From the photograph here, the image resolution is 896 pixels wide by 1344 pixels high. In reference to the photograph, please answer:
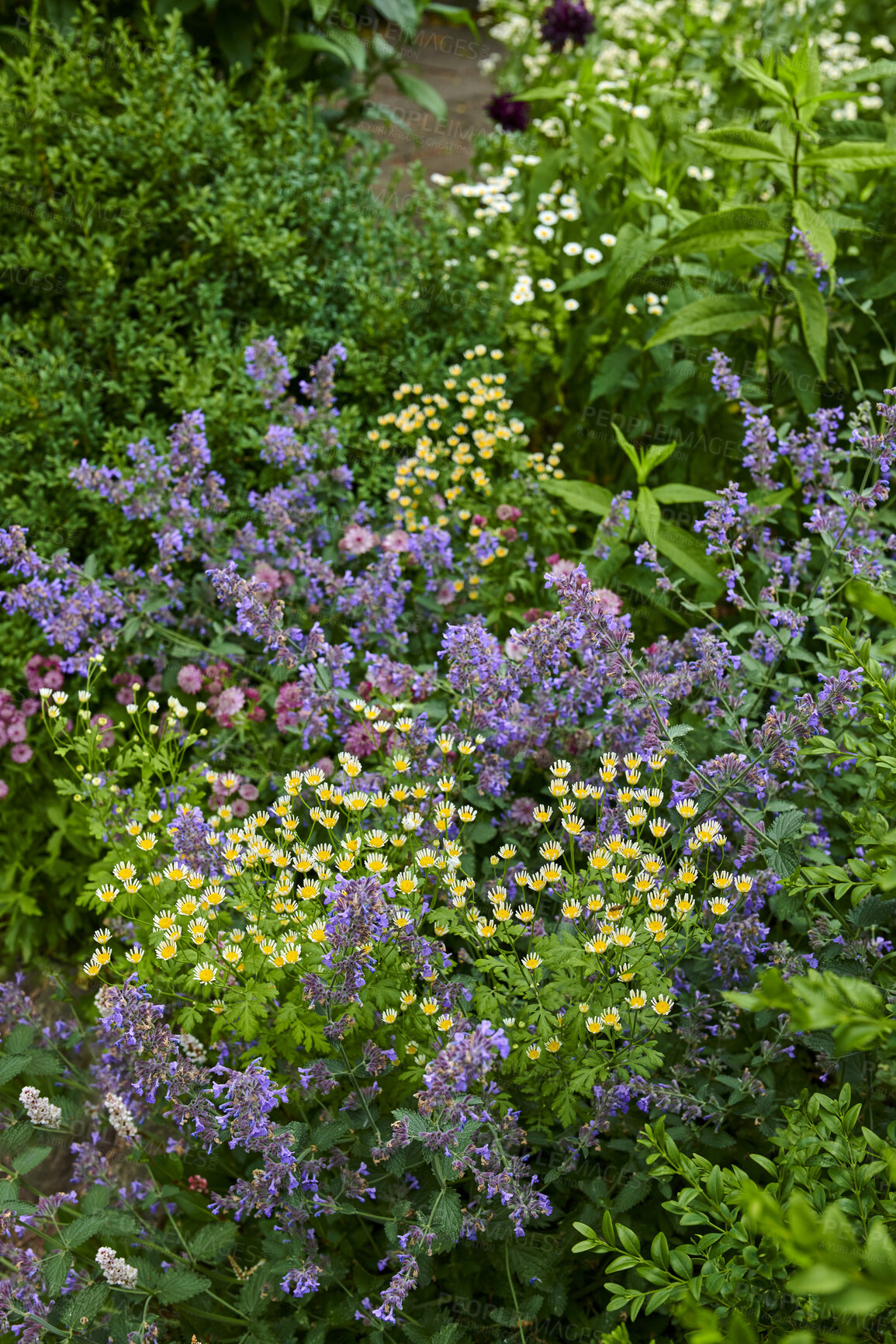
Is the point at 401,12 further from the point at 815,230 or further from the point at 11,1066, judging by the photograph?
the point at 11,1066

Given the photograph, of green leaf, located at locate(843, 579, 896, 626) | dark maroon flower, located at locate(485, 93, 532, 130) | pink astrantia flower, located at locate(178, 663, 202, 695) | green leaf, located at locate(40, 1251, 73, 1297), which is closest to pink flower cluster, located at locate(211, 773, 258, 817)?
pink astrantia flower, located at locate(178, 663, 202, 695)

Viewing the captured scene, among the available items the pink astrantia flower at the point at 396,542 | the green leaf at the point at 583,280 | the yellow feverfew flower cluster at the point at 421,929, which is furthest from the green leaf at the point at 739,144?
the yellow feverfew flower cluster at the point at 421,929

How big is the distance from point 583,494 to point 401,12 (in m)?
2.67

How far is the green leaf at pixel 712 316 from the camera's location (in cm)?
290

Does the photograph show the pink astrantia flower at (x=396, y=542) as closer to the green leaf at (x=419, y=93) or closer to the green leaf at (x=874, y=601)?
the green leaf at (x=874, y=601)

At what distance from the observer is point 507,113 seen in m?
4.39

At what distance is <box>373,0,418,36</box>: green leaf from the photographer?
4.25 metres

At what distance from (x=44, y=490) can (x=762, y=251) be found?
2352 mm

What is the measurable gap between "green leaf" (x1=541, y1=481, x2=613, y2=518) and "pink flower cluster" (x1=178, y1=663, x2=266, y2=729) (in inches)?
40.0

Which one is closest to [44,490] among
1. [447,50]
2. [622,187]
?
[622,187]

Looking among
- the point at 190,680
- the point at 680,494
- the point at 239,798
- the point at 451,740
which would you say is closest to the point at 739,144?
the point at 680,494

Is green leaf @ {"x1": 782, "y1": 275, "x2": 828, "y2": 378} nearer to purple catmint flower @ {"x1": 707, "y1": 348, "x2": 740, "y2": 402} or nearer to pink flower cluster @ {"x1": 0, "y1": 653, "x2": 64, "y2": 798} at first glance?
purple catmint flower @ {"x1": 707, "y1": 348, "x2": 740, "y2": 402}

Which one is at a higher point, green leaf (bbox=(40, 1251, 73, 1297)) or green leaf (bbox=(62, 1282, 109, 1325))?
green leaf (bbox=(40, 1251, 73, 1297))

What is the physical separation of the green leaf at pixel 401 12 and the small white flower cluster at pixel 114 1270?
447 cm
